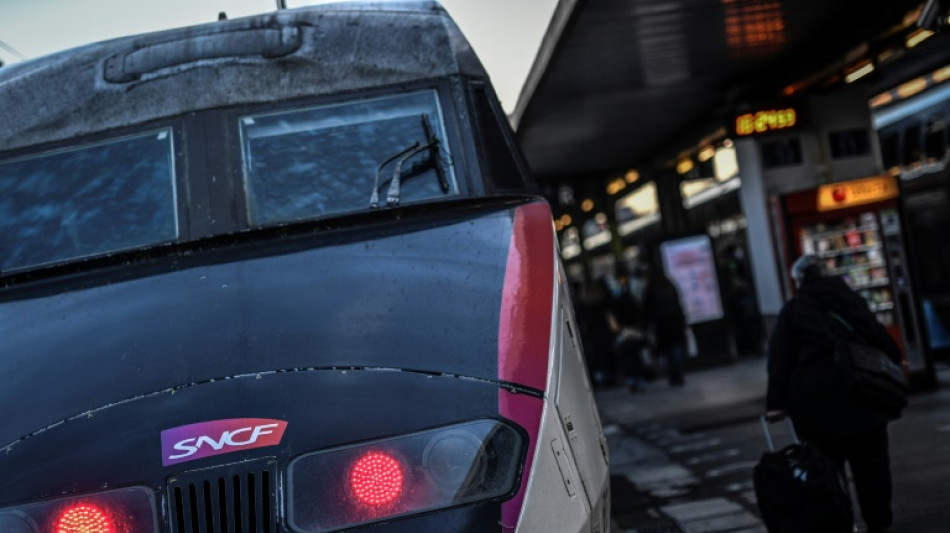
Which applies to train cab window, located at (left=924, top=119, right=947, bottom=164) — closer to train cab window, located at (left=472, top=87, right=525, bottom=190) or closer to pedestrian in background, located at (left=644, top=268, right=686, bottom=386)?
pedestrian in background, located at (left=644, top=268, right=686, bottom=386)


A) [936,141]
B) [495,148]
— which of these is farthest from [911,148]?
[495,148]

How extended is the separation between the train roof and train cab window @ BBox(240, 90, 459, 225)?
107 millimetres

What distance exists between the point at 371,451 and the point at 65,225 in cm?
182

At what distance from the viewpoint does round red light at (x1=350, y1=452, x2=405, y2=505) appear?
285 centimetres

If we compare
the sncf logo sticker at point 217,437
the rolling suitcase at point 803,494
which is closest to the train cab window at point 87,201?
the sncf logo sticker at point 217,437

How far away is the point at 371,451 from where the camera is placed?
2.89 meters

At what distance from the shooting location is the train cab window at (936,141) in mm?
16766

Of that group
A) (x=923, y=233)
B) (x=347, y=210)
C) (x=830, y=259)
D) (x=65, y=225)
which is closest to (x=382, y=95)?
(x=347, y=210)

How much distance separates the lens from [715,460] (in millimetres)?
10039

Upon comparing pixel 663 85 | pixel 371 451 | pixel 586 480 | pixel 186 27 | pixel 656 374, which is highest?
pixel 663 85

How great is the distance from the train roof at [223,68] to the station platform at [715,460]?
12.8 ft

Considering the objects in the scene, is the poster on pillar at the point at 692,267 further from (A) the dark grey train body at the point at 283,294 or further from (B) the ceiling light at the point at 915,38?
(A) the dark grey train body at the point at 283,294

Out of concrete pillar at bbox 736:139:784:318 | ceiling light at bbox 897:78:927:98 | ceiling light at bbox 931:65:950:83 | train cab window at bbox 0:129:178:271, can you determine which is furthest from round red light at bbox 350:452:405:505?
ceiling light at bbox 897:78:927:98

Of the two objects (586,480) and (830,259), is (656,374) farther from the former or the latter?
(586,480)
